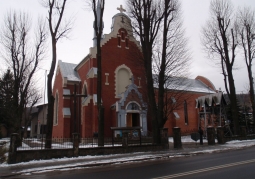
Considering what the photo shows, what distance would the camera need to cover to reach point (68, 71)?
3180 centimetres

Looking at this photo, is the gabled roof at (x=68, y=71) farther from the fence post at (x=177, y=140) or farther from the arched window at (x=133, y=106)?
→ the fence post at (x=177, y=140)

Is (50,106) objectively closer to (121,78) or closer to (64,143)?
(64,143)

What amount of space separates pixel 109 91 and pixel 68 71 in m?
8.15

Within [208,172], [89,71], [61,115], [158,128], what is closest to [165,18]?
[158,128]

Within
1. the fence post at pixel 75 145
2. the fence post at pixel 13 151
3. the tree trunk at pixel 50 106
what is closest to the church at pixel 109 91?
the tree trunk at pixel 50 106

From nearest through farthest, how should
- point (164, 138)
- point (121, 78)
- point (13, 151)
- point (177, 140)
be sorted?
point (13, 151)
point (164, 138)
point (177, 140)
point (121, 78)

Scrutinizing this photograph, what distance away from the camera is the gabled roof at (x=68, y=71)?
99.1ft

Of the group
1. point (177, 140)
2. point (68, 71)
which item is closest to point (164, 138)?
point (177, 140)

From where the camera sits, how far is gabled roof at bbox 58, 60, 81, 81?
1189 inches

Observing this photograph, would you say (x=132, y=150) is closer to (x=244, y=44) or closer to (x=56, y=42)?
(x=56, y=42)

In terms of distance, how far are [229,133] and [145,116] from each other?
9.46m

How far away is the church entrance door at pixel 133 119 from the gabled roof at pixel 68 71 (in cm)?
896

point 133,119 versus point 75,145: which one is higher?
point 133,119

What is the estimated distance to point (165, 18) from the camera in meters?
18.2
